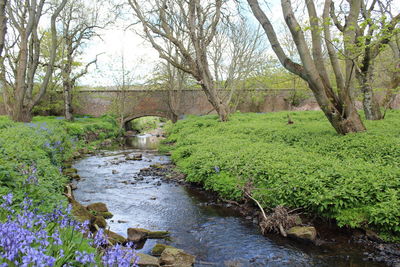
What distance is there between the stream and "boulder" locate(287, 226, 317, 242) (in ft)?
0.46

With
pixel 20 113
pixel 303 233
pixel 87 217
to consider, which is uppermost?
pixel 20 113

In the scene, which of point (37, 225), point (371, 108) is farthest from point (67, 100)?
point (37, 225)

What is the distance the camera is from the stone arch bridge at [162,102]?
108 ft

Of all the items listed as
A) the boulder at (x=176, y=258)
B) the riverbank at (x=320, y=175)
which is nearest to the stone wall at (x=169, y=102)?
the riverbank at (x=320, y=175)

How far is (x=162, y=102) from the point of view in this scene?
35250 millimetres

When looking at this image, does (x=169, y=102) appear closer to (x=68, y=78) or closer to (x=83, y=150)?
(x=68, y=78)

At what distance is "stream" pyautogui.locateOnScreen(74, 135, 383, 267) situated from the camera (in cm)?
528

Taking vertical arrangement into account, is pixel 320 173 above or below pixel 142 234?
above

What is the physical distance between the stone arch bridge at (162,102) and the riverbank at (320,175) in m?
21.8

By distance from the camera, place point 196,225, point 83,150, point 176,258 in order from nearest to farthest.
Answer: point 176,258 → point 196,225 → point 83,150

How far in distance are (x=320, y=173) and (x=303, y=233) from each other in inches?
58.9

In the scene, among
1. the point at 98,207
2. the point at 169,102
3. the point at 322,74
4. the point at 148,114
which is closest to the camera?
the point at 98,207

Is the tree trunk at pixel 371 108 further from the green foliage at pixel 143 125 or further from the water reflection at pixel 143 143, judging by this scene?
the green foliage at pixel 143 125

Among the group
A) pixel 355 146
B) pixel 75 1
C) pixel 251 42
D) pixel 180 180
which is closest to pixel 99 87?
pixel 75 1
